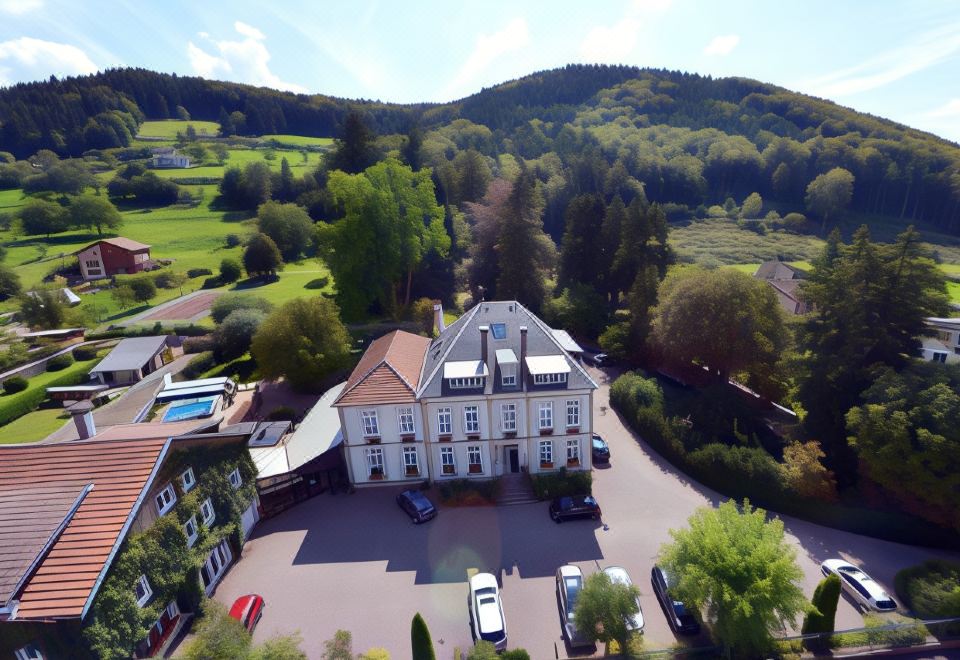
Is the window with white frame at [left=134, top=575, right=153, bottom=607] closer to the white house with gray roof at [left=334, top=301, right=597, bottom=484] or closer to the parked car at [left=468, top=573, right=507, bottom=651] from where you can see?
the white house with gray roof at [left=334, top=301, right=597, bottom=484]

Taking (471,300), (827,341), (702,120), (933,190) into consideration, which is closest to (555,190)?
(471,300)

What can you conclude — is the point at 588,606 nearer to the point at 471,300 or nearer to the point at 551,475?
the point at 551,475

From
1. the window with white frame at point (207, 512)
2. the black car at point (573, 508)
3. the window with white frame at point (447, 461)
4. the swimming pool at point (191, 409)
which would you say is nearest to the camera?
the window with white frame at point (207, 512)

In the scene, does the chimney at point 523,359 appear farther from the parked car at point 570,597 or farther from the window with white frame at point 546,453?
the parked car at point 570,597

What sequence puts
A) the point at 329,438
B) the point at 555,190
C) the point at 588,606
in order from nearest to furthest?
the point at 588,606 < the point at 329,438 < the point at 555,190

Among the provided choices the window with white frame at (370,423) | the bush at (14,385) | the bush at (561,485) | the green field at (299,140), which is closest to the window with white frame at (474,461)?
the bush at (561,485)

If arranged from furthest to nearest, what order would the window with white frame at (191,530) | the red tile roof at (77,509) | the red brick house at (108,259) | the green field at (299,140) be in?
1. the green field at (299,140)
2. the red brick house at (108,259)
3. the window with white frame at (191,530)
4. the red tile roof at (77,509)

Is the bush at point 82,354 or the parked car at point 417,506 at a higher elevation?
the bush at point 82,354

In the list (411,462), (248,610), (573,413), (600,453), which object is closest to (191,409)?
(411,462)
